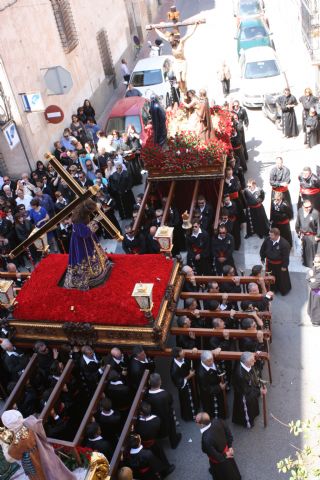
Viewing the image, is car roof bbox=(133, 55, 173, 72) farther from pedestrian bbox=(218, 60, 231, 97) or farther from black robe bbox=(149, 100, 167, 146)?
black robe bbox=(149, 100, 167, 146)

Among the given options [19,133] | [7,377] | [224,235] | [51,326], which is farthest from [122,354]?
[19,133]

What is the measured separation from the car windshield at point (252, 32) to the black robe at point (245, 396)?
703 inches

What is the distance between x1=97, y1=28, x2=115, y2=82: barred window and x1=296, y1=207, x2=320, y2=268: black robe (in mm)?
14858

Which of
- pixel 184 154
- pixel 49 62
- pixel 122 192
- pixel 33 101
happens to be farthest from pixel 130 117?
pixel 184 154

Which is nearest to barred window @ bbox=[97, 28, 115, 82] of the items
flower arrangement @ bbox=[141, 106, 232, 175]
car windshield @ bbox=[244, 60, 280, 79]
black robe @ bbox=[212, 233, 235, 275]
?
car windshield @ bbox=[244, 60, 280, 79]

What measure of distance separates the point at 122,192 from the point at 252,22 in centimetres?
1353

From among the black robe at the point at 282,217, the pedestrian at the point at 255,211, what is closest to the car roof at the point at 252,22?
the pedestrian at the point at 255,211

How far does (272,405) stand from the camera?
7879 millimetres

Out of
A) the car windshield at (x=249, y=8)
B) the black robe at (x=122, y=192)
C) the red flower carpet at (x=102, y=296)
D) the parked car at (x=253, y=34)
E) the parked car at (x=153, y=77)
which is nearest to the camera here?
the red flower carpet at (x=102, y=296)

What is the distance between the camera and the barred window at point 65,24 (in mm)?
18031

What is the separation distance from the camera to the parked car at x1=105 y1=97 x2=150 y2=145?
16562 mm

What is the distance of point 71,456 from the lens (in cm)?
604

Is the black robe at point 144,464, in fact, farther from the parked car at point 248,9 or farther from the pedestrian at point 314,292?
the parked car at point 248,9

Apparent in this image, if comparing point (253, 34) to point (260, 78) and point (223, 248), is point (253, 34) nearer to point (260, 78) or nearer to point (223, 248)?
point (260, 78)
